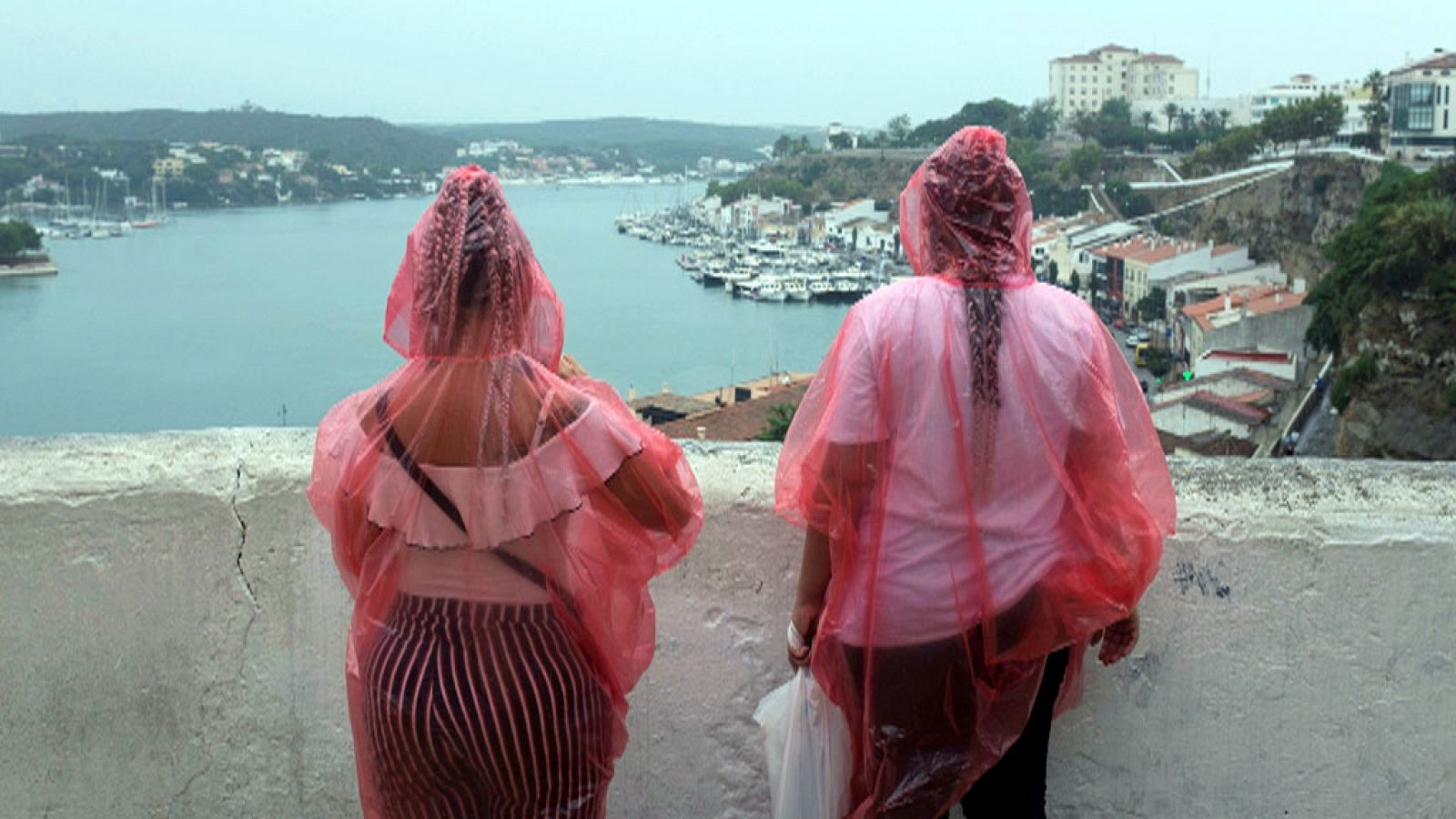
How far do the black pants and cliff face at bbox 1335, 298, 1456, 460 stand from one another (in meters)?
22.6

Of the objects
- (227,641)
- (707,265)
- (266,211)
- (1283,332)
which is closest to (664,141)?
(707,265)

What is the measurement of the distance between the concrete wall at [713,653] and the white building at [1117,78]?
65.4 metres

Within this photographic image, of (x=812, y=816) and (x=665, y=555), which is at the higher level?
(x=665, y=555)

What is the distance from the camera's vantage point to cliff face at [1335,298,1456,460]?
886 inches

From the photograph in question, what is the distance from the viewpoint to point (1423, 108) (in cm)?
4284

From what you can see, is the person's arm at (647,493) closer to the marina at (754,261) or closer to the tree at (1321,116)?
the marina at (754,261)

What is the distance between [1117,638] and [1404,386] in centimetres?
2496

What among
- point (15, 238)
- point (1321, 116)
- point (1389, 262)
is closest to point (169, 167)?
point (15, 238)

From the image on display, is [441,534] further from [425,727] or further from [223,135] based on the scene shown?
[223,135]

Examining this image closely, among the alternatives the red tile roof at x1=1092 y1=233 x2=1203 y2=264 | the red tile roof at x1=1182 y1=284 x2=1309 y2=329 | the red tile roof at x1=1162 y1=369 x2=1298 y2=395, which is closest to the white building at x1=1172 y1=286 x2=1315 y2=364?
the red tile roof at x1=1182 y1=284 x2=1309 y2=329

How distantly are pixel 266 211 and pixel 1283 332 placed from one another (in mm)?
25159

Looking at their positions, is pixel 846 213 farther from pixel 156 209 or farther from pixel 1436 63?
pixel 1436 63

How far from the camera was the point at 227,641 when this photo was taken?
154cm

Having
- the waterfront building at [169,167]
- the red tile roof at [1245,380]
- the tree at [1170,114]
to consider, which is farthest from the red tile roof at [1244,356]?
the tree at [1170,114]
